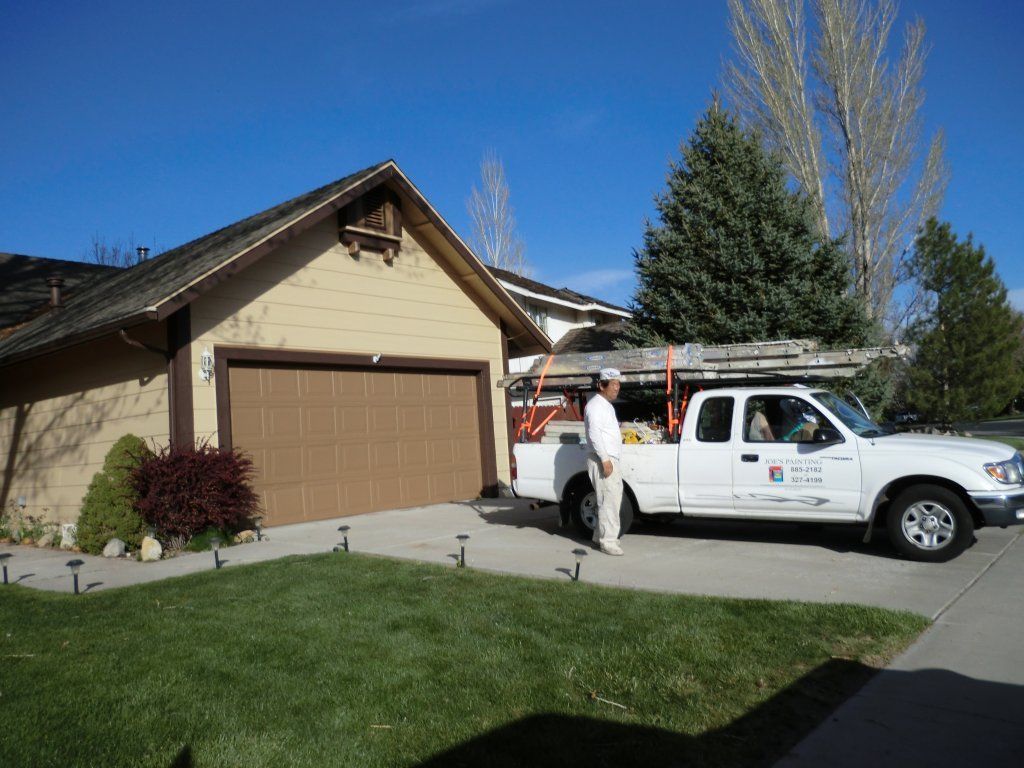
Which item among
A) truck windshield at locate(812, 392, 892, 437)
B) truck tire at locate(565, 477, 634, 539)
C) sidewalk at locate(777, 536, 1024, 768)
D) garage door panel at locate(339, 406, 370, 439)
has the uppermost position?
garage door panel at locate(339, 406, 370, 439)

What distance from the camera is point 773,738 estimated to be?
3770 millimetres

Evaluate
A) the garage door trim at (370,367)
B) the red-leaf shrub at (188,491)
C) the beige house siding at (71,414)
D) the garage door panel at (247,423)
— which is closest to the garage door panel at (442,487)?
the garage door trim at (370,367)

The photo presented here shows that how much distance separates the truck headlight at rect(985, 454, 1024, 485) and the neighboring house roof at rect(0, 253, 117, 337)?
1614 centimetres

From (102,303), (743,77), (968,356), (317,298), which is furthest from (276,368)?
(968,356)

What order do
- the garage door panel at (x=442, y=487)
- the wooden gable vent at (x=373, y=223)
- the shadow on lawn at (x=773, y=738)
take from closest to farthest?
the shadow on lawn at (x=773, y=738), the wooden gable vent at (x=373, y=223), the garage door panel at (x=442, y=487)

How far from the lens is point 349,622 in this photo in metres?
5.70

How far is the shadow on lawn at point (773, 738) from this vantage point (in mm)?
3529

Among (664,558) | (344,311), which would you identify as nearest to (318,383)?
(344,311)

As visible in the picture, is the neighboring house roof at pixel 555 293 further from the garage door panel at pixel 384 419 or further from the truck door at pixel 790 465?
the truck door at pixel 790 465

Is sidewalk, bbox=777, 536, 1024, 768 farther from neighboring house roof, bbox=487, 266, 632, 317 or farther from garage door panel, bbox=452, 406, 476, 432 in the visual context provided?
neighboring house roof, bbox=487, 266, 632, 317

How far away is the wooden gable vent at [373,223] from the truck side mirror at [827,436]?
762 cm

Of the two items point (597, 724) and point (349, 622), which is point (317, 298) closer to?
point (349, 622)

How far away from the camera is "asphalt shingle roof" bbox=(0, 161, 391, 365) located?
10.3 m

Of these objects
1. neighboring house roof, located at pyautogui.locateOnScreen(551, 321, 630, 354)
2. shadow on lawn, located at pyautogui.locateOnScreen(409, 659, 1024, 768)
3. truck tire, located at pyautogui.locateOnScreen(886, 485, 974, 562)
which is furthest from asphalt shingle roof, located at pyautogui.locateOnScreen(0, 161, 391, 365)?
neighboring house roof, located at pyautogui.locateOnScreen(551, 321, 630, 354)
